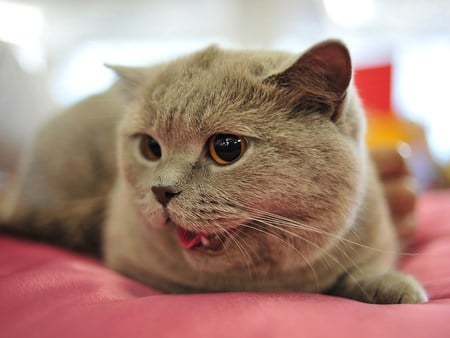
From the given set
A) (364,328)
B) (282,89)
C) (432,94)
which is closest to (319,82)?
(282,89)

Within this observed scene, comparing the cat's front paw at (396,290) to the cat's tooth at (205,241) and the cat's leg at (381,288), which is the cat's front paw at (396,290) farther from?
the cat's tooth at (205,241)

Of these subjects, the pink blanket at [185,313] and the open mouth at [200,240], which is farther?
the open mouth at [200,240]

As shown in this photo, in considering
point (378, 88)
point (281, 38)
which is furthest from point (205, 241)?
point (281, 38)

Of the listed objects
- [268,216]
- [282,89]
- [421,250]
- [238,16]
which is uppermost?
[238,16]

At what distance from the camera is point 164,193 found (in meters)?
0.87

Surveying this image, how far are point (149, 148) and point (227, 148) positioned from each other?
0.75 feet

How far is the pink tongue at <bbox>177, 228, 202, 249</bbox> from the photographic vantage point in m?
0.94

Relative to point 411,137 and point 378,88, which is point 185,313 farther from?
point 378,88

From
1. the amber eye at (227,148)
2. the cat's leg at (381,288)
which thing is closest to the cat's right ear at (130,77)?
the amber eye at (227,148)

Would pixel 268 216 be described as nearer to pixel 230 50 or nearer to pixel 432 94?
pixel 230 50

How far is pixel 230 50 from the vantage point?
111 cm

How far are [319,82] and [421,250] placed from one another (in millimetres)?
787

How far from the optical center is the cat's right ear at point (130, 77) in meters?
Result: 1.14

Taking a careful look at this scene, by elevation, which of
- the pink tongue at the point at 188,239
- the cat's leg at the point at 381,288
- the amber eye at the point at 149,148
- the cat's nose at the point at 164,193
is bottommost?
the cat's leg at the point at 381,288
